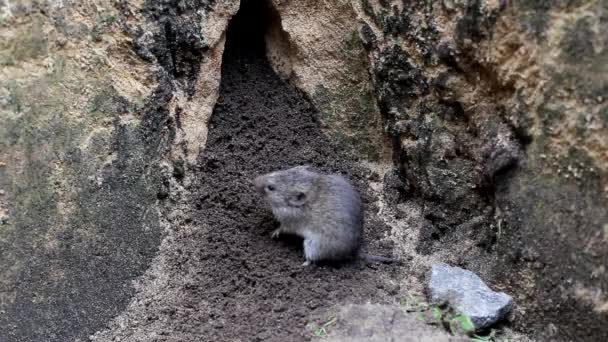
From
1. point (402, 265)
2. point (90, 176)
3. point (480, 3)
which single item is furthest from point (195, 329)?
point (480, 3)

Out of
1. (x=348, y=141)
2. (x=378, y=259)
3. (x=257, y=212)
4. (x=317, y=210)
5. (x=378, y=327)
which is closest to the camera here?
(x=378, y=327)

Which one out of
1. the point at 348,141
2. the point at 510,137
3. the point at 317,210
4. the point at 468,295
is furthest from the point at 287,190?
the point at 510,137

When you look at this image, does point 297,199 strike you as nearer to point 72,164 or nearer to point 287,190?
point 287,190

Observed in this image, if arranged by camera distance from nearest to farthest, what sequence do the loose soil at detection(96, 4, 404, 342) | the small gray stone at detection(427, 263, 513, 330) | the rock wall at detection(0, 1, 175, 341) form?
the rock wall at detection(0, 1, 175, 341), the small gray stone at detection(427, 263, 513, 330), the loose soil at detection(96, 4, 404, 342)

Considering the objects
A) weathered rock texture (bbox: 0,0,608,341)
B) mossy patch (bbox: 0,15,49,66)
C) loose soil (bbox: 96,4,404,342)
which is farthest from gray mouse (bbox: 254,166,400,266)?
mossy patch (bbox: 0,15,49,66)

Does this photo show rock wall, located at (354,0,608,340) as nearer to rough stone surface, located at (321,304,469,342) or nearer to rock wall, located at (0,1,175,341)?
rough stone surface, located at (321,304,469,342)

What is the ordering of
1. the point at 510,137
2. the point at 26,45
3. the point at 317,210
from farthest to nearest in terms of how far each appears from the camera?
the point at 317,210 → the point at 510,137 → the point at 26,45

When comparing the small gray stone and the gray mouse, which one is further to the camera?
the gray mouse

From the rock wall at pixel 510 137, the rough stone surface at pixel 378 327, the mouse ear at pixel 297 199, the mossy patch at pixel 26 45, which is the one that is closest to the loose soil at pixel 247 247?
the rough stone surface at pixel 378 327
